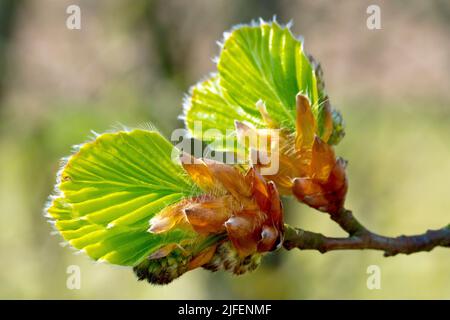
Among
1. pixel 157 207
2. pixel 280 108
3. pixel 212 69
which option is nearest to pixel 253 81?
pixel 280 108

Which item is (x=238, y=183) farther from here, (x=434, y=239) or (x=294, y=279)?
(x=294, y=279)

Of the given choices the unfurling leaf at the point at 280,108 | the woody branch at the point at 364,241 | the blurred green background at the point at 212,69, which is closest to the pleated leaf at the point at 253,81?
the unfurling leaf at the point at 280,108

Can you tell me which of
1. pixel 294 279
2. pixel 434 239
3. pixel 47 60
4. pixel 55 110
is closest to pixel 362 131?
pixel 294 279

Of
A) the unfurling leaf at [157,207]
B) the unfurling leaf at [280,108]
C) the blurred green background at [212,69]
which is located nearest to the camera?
the unfurling leaf at [157,207]

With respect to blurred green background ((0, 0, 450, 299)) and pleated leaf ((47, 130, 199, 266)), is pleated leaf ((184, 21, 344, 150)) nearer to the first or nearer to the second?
pleated leaf ((47, 130, 199, 266))

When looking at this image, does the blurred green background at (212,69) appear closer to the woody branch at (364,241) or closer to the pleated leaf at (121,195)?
the woody branch at (364,241)

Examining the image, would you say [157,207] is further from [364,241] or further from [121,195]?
[364,241]

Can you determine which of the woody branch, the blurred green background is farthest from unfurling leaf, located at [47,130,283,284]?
the blurred green background
